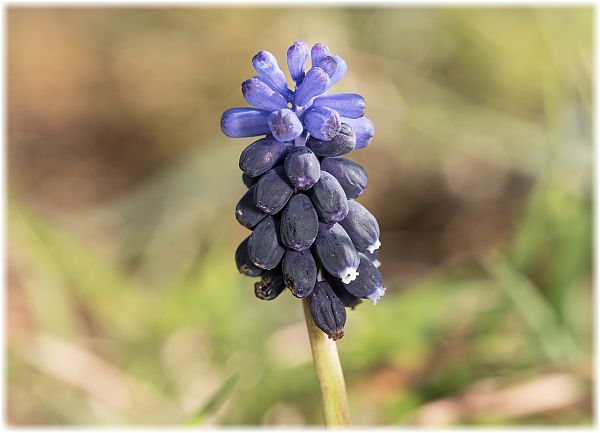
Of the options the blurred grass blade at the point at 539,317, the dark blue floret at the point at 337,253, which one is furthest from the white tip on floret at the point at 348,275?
the blurred grass blade at the point at 539,317

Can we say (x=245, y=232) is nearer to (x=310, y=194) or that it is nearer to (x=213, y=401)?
(x=213, y=401)

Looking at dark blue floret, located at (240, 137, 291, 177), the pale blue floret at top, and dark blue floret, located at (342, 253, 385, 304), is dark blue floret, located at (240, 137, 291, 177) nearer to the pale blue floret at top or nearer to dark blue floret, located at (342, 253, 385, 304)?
the pale blue floret at top

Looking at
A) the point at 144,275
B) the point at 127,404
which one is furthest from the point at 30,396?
the point at 144,275

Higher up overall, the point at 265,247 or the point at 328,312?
the point at 265,247

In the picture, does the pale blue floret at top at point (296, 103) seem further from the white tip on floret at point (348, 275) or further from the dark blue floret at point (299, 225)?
the white tip on floret at point (348, 275)

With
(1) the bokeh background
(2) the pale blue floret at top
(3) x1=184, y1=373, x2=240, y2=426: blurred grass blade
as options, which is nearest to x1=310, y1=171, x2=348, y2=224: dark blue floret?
(2) the pale blue floret at top

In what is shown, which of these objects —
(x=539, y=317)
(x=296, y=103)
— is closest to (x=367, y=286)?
(x=296, y=103)

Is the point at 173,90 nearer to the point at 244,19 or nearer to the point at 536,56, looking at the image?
the point at 244,19

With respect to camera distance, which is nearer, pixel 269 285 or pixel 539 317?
pixel 269 285
